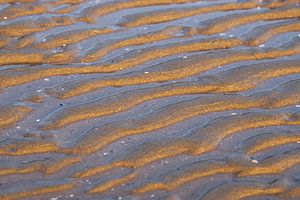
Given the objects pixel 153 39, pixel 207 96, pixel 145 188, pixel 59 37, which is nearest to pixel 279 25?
pixel 153 39

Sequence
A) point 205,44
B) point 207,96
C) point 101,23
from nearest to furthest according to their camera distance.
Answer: point 207,96 < point 205,44 < point 101,23

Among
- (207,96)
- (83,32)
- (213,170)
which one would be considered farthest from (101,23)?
(213,170)

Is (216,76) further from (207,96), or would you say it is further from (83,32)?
(83,32)

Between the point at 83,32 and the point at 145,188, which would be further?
the point at 83,32

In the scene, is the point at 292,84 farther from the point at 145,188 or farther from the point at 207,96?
the point at 145,188

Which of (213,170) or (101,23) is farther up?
(101,23)

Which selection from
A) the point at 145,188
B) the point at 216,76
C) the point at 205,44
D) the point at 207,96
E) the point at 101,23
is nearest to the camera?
the point at 145,188
